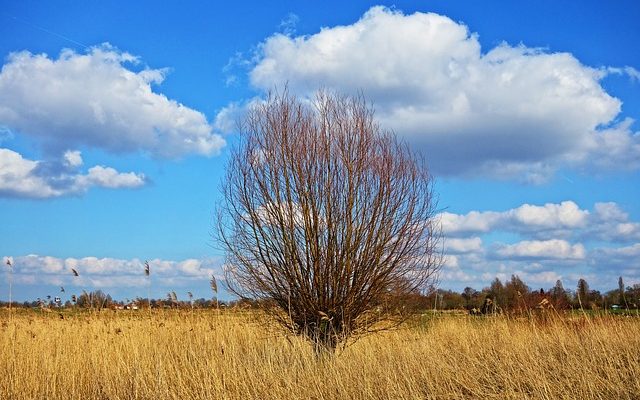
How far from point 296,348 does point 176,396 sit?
232 cm

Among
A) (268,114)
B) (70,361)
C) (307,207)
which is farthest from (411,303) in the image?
(70,361)

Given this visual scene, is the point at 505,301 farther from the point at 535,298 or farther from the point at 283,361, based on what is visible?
the point at 283,361

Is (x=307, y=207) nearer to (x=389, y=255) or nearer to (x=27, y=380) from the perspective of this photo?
Result: (x=389, y=255)

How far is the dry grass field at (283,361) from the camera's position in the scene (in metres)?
7.18

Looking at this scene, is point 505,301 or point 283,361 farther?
point 505,301

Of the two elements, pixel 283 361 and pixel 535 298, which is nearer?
pixel 283 361

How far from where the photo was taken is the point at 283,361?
8930 millimetres

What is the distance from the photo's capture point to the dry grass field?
718cm

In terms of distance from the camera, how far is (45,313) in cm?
1217

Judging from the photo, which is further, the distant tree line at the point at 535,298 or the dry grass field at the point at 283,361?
the distant tree line at the point at 535,298

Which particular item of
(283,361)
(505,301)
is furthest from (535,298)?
(283,361)

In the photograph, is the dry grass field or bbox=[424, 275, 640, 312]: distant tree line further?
bbox=[424, 275, 640, 312]: distant tree line

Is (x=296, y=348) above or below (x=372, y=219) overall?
below

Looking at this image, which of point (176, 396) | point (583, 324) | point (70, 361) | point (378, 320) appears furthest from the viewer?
point (583, 324)
